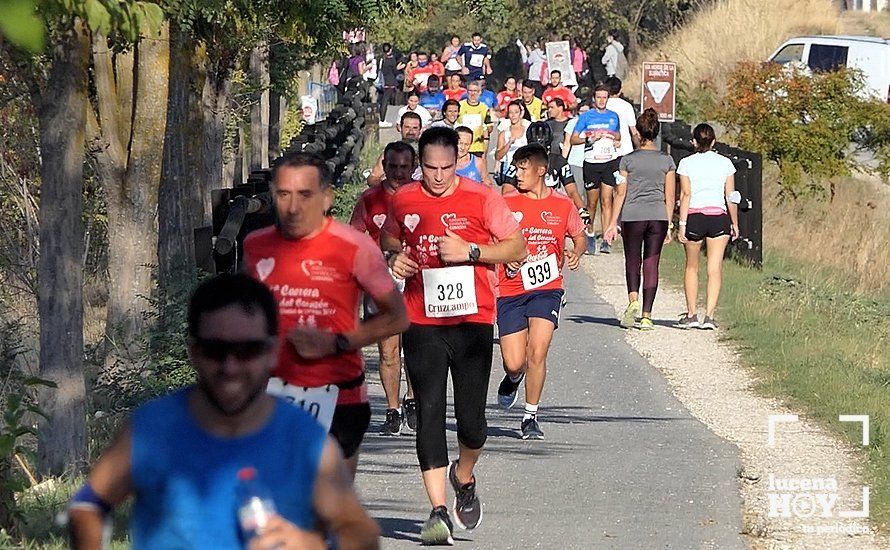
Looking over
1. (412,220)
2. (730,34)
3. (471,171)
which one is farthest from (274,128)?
(730,34)

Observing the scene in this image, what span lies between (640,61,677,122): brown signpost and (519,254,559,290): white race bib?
14.7 metres

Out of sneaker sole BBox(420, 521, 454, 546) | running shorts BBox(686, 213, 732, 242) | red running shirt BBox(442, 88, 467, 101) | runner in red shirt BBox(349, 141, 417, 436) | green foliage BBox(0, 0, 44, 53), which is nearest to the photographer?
green foliage BBox(0, 0, 44, 53)

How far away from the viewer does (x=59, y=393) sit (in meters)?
9.94

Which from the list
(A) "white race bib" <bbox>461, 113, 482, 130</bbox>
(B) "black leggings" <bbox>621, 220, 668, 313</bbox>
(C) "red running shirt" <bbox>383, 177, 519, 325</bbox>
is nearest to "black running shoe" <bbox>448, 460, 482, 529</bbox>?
(C) "red running shirt" <bbox>383, 177, 519, 325</bbox>

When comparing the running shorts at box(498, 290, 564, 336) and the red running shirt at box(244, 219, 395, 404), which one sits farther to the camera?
the running shorts at box(498, 290, 564, 336)

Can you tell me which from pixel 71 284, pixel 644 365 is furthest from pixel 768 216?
pixel 71 284

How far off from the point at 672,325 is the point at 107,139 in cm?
630

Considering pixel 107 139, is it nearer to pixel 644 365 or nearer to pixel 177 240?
pixel 177 240

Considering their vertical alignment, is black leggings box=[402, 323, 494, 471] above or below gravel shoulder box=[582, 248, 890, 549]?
above

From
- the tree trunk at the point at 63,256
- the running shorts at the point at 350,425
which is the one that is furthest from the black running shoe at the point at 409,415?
the running shorts at the point at 350,425

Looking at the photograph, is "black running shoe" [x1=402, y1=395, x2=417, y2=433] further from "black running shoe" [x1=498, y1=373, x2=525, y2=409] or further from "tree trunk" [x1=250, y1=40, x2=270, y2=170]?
"tree trunk" [x1=250, y1=40, x2=270, y2=170]

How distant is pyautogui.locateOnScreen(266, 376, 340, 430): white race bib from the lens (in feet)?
20.9

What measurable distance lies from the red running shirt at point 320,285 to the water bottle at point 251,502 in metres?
2.69

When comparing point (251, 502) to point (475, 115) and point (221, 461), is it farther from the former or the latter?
point (475, 115)
